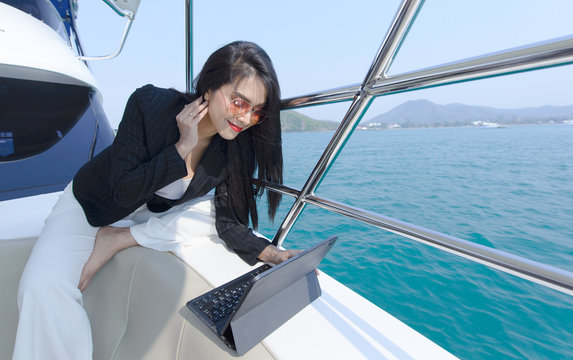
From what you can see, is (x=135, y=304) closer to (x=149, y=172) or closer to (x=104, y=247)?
(x=104, y=247)

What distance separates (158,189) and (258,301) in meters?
0.49

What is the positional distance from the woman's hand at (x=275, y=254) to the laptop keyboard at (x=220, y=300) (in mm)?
138

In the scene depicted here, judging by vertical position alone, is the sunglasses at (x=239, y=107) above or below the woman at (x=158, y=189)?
above

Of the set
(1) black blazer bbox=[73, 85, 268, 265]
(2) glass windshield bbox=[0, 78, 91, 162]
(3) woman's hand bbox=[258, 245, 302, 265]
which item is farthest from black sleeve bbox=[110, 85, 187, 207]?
(2) glass windshield bbox=[0, 78, 91, 162]

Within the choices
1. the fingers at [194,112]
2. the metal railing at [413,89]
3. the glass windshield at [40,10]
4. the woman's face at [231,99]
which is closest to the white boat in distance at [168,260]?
the metal railing at [413,89]

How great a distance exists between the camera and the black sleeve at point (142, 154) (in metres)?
0.81

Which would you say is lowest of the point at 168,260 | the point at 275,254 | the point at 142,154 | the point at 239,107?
the point at 168,260

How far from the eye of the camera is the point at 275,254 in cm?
87

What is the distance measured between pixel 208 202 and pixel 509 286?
11.2ft

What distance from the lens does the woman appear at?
0.72m

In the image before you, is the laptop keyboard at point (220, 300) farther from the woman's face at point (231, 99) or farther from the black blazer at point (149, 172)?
the woman's face at point (231, 99)

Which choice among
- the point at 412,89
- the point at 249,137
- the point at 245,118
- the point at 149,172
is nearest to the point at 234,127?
the point at 245,118

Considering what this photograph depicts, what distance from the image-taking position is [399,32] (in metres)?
0.65

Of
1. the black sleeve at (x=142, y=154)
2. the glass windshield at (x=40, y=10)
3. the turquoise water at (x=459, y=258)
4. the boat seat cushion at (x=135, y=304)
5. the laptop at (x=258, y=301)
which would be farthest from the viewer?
the turquoise water at (x=459, y=258)
